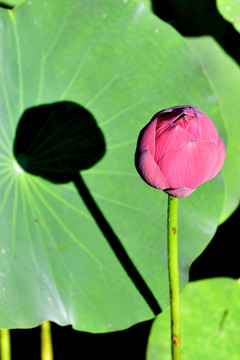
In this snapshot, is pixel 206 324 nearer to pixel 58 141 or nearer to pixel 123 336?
pixel 123 336

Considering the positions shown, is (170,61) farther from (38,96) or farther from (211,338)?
(211,338)

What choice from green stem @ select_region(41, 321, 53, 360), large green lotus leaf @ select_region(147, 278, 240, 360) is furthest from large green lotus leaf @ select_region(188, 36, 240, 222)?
green stem @ select_region(41, 321, 53, 360)

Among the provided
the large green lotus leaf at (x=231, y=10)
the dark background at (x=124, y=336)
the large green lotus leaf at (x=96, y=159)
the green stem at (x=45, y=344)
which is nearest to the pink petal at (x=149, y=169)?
the large green lotus leaf at (x=96, y=159)

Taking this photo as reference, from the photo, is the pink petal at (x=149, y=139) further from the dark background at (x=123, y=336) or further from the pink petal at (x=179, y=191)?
the dark background at (x=123, y=336)

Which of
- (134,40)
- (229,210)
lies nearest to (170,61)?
(134,40)

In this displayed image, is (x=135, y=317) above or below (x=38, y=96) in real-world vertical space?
below
